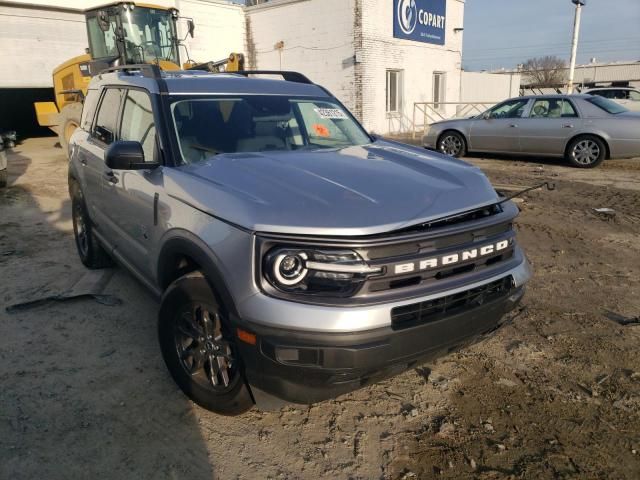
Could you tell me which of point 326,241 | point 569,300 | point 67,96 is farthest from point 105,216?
point 67,96

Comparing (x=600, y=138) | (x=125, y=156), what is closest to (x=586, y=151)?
(x=600, y=138)

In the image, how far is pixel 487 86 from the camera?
26516 millimetres

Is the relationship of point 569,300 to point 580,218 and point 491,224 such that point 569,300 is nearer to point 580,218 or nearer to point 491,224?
point 491,224

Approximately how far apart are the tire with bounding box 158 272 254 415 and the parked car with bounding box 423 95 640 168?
1041 centimetres

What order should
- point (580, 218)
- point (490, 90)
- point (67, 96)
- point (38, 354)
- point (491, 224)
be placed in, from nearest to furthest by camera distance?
point (491, 224)
point (38, 354)
point (580, 218)
point (67, 96)
point (490, 90)

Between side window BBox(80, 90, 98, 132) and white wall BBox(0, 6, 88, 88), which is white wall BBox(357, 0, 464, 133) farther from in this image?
side window BBox(80, 90, 98, 132)

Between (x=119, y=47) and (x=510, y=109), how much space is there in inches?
363

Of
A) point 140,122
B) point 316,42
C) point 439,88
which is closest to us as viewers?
point 140,122

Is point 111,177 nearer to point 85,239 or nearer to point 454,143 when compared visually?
point 85,239

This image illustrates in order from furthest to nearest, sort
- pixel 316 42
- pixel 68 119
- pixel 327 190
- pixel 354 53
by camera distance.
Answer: pixel 316 42, pixel 354 53, pixel 68 119, pixel 327 190

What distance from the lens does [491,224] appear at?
102 inches

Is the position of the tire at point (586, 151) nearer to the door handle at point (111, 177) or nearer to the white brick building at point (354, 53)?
the white brick building at point (354, 53)

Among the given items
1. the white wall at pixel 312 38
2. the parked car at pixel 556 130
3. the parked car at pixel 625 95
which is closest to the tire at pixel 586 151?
the parked car at pixel 556 130

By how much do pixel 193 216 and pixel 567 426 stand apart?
2326 mm
